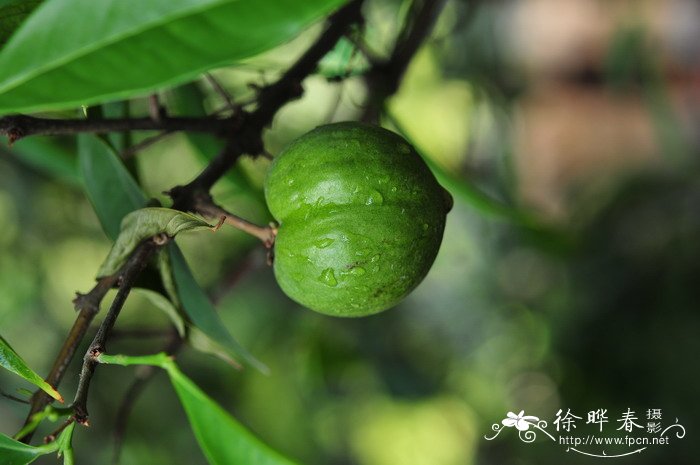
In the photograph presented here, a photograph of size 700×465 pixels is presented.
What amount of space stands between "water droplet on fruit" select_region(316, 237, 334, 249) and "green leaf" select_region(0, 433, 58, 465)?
0.32 meters

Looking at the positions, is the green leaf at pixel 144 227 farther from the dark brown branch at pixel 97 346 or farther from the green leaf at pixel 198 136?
the green leaf at pixel 198 136

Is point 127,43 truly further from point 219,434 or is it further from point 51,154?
point 51,154

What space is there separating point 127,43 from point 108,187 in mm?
414

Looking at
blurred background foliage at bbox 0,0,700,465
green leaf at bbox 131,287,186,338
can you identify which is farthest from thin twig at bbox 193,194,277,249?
blurred background foliage at bbox 0,0,700,465

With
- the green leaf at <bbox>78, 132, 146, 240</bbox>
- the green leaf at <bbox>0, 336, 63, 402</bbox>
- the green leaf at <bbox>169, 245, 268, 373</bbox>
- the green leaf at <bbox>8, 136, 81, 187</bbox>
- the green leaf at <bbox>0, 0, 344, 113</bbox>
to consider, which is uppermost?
the green leaf at <bbox>8, 136, 81, 187</bbox>

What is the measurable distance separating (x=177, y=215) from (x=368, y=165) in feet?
0.71

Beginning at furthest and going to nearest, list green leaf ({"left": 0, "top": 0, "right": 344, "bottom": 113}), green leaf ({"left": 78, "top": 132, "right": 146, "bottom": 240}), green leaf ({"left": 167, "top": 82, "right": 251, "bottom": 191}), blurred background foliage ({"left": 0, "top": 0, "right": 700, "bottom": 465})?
blurred background foliage ({"left": 0, "top": 0, "right": 700, "bottom": 465}), green leaf ({"left": 167, "top": 82, "right": 251, "bottom": 191}), green leaf ({"left": 78, "top": 132, "right": 146, "bottom": 240}), green leaf ({"left": 0, "top": 0, "right": 344, "bottom": 113})

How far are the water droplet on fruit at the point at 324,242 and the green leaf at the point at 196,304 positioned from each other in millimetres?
162

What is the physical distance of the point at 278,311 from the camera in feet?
8.89

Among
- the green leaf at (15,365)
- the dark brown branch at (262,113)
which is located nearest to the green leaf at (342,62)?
the dark brown branch at (262,113)

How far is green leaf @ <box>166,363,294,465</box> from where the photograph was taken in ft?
2.28

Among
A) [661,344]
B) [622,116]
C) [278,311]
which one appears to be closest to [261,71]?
[278,311]

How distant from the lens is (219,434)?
730mm

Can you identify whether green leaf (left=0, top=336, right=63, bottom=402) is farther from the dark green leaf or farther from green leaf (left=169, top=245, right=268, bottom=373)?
green leaf (left=169, top=245, right=268, bottom=373)
